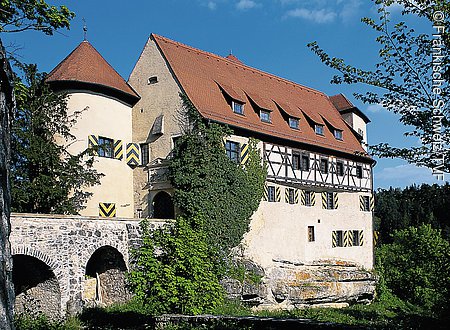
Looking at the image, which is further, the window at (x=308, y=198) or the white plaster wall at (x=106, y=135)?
the window at (x=308, y=198)

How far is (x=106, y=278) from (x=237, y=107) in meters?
8.87

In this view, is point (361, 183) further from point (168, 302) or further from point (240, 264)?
point (168, 302)

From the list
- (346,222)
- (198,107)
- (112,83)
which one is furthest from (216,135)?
(346,222)

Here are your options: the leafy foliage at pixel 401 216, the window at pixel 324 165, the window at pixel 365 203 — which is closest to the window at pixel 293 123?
the window at pixel 324 165

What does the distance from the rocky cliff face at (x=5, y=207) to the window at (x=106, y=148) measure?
15919mm

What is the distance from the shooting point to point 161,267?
1705 cm

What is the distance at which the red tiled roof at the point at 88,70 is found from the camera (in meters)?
19.7

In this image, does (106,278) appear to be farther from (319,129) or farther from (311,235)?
(319,129)

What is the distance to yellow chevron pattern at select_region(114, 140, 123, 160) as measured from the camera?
2068 cm

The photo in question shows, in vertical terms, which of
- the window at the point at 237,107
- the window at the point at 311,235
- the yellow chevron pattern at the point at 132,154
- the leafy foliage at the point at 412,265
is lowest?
the leafy foliage at the point at 412,265

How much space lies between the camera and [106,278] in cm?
1781

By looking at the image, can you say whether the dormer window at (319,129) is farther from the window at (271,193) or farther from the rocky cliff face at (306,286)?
the rocky cliff face at (306,286)

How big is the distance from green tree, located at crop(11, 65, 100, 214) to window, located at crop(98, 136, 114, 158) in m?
0.75

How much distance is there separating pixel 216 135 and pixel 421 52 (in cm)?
1412
